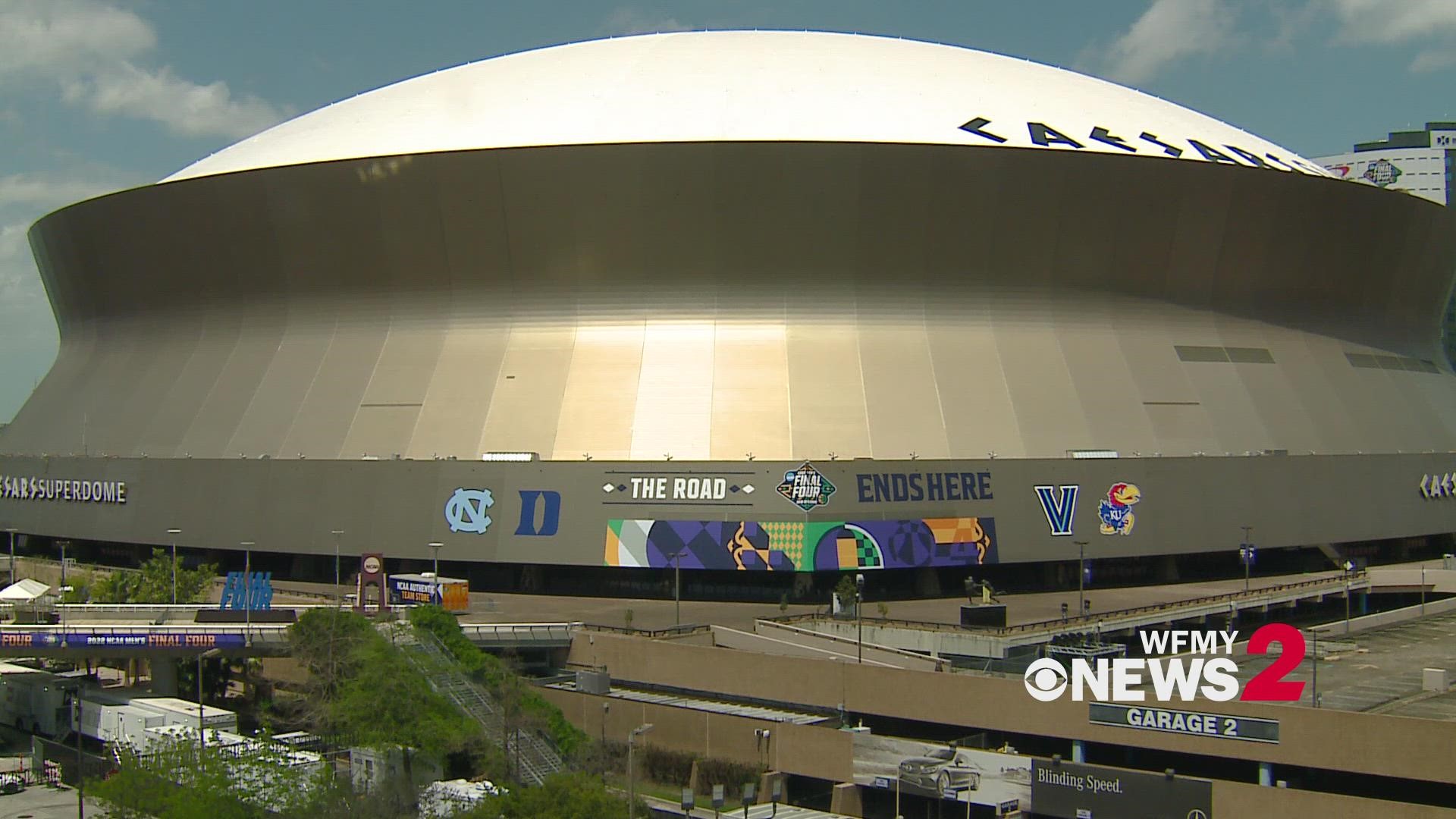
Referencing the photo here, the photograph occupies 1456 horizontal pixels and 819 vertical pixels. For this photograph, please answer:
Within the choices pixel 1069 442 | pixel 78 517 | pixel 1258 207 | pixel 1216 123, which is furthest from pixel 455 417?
pixel 1216 123

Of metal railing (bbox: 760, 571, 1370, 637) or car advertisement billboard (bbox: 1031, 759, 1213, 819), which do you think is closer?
car advertisement billboard (bbox: 1031, 759, 1213, 819)

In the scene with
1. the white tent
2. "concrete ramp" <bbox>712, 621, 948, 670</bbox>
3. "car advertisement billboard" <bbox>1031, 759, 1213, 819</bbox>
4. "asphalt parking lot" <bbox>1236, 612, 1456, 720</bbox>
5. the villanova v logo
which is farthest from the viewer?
the villanova v logo

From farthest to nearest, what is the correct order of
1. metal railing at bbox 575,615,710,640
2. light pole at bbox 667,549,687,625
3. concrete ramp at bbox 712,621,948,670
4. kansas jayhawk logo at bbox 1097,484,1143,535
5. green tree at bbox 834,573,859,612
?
kansas jayhawk logo at bbox 1097,484,1143,535, green tree at bbox 834,573,859,612, light pole at bbox 667,549,687,625, metal railing at bbox 575,615,710,640, concrete ramp at bbox 712,621,948,670

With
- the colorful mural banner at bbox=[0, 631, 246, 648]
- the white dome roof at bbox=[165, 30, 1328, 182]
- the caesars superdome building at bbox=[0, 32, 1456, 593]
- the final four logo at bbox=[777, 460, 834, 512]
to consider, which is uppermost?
the white dome roof at bbox=[165, 30, 1328, 182]

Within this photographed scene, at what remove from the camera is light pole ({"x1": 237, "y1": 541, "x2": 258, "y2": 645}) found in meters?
32.3

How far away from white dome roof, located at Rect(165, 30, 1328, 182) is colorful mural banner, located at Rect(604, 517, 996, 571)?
12.7 metres

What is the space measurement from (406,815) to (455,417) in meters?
22.1

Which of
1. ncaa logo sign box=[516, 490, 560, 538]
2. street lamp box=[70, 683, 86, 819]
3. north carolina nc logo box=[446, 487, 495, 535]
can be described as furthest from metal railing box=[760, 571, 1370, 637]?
street lamp box=[70, 683, 86, 819]

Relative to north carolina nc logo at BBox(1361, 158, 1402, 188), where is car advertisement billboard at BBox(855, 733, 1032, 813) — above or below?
below

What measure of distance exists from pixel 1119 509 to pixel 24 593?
104ft

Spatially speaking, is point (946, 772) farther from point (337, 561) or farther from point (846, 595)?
point (337, 561)

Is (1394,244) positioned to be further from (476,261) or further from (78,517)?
(78,517)

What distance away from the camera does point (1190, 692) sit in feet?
84.8

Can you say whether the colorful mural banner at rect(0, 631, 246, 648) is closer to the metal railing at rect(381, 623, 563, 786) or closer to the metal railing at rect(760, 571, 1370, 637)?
the metal railing at rect(381, 623, 563, 786)
